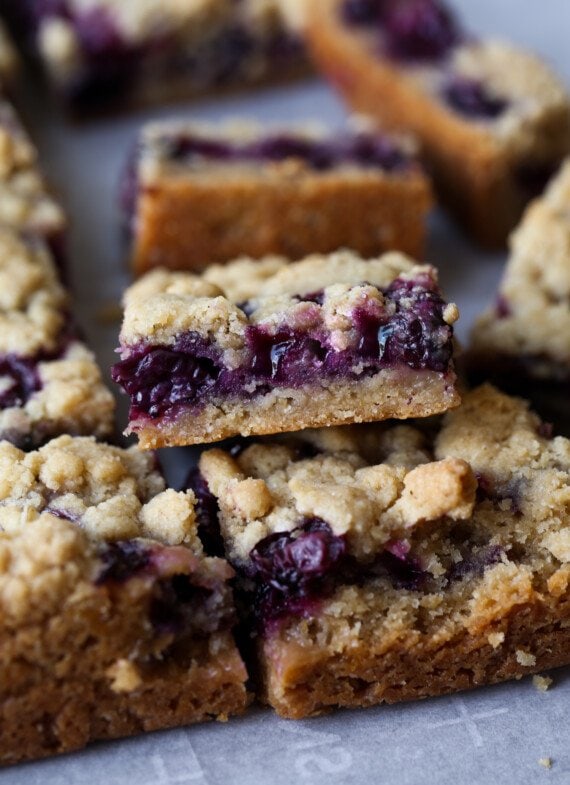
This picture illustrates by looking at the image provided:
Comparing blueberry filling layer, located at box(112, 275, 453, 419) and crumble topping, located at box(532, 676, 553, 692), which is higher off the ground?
blueberry filling layer, located at box(112, 275, 453, 419)

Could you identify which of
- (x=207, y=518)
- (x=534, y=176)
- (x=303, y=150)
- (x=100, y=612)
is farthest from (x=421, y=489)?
(x=534, y=176)

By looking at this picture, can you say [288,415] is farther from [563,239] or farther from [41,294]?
[563,239]

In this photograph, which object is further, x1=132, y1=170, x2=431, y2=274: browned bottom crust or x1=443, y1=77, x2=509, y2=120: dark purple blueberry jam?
x1=443, y1=77, x2=509, y2=120: dark purple blueberry jam

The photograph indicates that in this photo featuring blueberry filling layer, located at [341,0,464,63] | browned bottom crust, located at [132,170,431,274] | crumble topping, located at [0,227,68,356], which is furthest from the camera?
blueberry filling layer, located at [341,0,464,63]

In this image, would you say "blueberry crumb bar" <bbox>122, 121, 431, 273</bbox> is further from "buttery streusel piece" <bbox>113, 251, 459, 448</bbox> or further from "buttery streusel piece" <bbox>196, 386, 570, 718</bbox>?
"buttery streusel piece" <bbox>196, 386, 570, 718</bbox>

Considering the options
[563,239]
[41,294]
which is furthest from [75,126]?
[563,239]

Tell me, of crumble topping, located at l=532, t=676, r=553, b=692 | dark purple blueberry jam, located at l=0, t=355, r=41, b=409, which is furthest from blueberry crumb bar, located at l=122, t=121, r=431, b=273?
crumble topping, located at l=532, t=676, r=553, b=692
